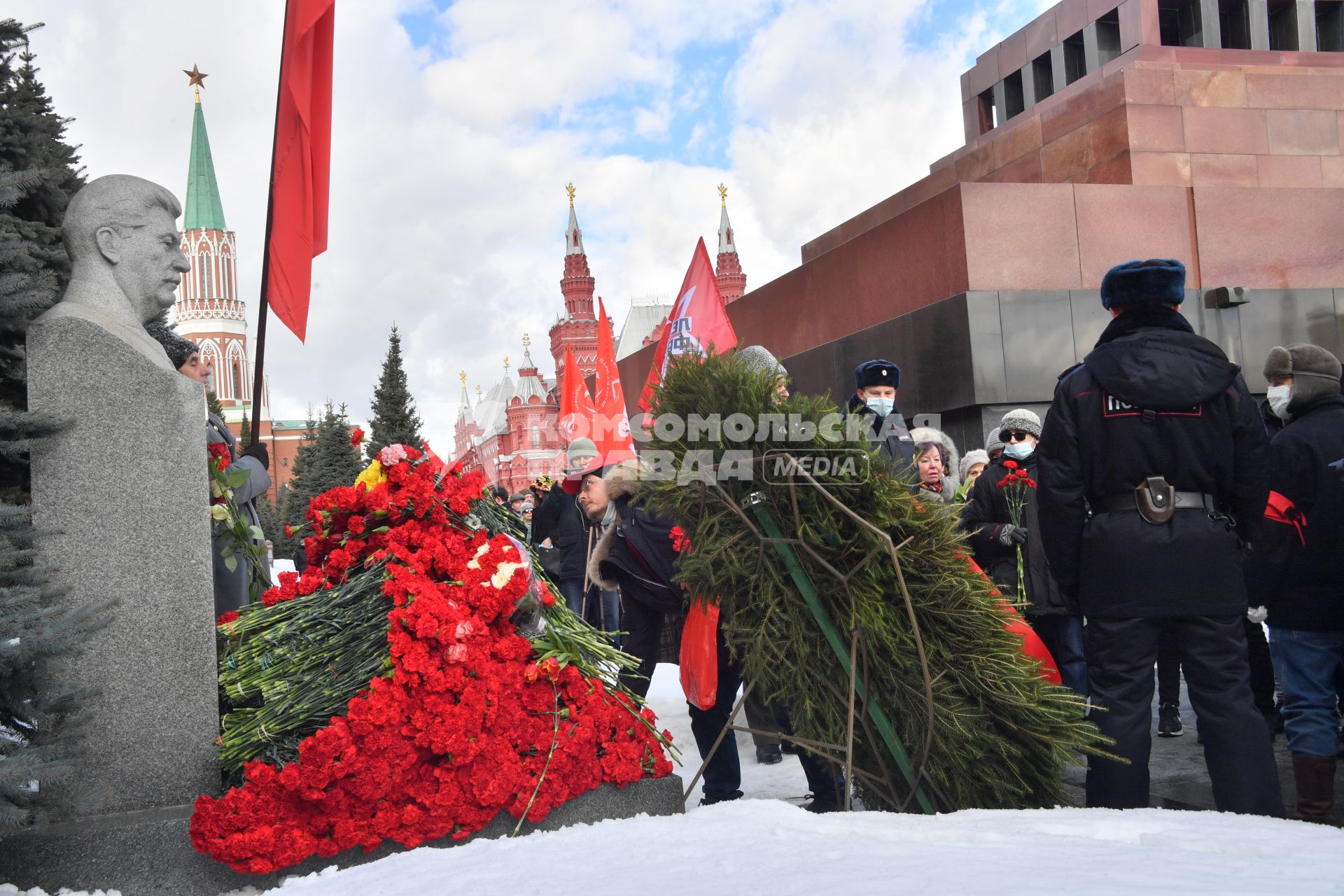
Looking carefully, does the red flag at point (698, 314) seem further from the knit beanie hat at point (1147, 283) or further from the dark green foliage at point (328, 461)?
the dark green foliage at point (328, 461)

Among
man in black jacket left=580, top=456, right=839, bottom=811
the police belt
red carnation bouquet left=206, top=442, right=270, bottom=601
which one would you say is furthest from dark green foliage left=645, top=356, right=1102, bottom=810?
red carnation bouquet left=206, top=442, right=270, bottom=601

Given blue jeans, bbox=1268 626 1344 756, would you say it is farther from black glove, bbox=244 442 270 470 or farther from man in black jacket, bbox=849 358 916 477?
black glove, bbox=244 442 270 470

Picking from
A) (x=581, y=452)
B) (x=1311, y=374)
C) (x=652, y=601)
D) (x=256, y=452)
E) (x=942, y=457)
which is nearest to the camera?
(x=1311, y=374)

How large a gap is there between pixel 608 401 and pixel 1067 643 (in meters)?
7.69

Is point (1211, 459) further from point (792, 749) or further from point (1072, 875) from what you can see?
point (792, 749)

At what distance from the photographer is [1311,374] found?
14.3ft

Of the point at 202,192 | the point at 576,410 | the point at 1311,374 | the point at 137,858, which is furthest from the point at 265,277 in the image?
the point at 202,192

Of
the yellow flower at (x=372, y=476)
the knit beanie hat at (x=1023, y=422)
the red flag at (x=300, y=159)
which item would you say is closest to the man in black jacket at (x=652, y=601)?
the yellow flower at (x=372, y=476)

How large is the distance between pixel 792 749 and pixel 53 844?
3514 mm

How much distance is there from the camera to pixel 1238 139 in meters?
13.7

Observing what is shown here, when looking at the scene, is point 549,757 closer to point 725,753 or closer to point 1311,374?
point 725,753

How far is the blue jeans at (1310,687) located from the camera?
4016mm

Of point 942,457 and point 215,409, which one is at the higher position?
point 215,409

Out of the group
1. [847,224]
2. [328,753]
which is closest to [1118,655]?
[328,753]
